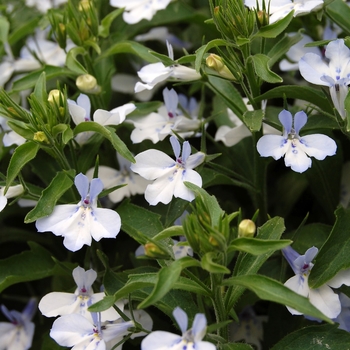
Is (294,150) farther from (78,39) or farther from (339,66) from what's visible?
(78,39)

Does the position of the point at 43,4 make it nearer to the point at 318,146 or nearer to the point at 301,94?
the point at 301,94

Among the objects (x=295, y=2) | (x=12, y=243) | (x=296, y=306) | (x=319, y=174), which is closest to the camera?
(x=296, y=306)

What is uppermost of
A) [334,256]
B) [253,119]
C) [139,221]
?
[253,119]

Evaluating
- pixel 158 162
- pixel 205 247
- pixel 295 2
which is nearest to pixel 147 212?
pixel 158 162

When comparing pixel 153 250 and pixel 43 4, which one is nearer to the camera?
pixel 153 250

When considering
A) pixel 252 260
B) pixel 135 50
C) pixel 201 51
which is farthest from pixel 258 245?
pixel 135 50

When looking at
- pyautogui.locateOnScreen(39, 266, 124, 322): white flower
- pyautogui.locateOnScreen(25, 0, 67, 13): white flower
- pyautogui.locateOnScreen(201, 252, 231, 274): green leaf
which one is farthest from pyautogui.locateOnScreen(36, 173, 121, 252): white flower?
pyautogui.locateOnScreen(25, 0, 67, 13): white flower
